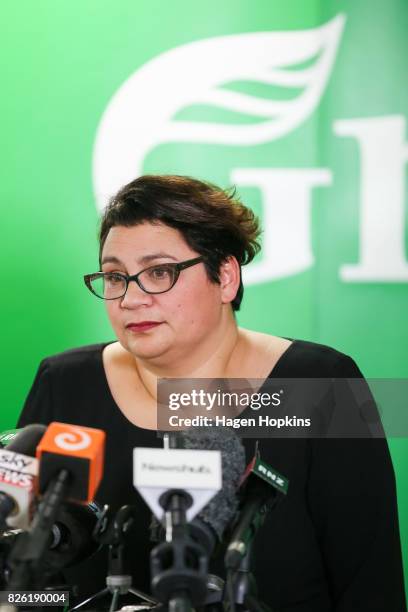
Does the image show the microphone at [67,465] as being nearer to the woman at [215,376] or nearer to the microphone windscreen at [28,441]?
the microphone windscreen at [28,441]

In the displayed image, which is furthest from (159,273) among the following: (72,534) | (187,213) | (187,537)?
(187,537)

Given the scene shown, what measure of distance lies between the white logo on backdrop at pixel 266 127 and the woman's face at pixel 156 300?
1096mm

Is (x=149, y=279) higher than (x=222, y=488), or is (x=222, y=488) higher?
(x=149, y=279)

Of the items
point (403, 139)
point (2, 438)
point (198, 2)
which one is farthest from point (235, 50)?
point (2, 438)

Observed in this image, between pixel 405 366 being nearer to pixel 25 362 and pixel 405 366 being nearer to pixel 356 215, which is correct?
pixel 356 215

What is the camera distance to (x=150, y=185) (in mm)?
1634

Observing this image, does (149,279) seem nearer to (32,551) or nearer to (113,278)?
(113,278)

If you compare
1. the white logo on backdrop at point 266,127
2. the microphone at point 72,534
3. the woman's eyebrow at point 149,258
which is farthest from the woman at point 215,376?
the white logo on backdrop at point 266,127

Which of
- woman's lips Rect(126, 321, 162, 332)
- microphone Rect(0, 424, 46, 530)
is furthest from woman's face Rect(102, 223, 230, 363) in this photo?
microphone Rect(0, 424, 46, 530)

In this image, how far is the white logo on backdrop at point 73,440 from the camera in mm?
878

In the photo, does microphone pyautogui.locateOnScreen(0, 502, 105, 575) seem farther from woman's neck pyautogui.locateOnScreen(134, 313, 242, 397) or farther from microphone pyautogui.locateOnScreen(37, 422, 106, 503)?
woman's neck pyautogui.locateOnScreen(134, 313, 242, 397)

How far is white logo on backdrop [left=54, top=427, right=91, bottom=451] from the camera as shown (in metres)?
0.88

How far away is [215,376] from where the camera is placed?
1.70 m

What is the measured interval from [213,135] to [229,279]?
3.59 ft
